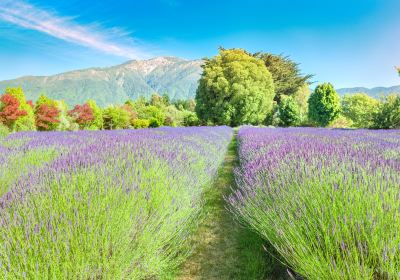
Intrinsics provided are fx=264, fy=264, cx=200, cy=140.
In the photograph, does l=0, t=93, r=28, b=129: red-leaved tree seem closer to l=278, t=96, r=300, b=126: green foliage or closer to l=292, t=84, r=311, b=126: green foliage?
l=278, t=96, r=300, b=126: green foliage

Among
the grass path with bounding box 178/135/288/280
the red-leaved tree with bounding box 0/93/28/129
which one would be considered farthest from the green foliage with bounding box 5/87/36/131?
the grass path with bounding box 178/135/288/280

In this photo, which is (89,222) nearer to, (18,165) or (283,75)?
(18,165)

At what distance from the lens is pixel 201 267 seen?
2666 millimetres

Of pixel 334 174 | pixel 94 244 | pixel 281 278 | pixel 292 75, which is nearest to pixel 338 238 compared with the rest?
pixel 334 174

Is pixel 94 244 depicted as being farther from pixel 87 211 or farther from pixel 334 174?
pixel 334 174

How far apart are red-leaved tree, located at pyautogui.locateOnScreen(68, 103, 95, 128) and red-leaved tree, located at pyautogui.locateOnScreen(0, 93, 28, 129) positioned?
40.4 ft

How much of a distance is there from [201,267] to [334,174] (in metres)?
1.56

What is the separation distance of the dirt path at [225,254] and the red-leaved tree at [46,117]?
21759mm

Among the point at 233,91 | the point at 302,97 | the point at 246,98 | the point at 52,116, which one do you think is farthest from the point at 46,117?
the point at 302,97

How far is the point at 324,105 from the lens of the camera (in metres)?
32.4

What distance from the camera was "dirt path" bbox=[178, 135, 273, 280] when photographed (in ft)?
8.21

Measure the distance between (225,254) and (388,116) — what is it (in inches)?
906

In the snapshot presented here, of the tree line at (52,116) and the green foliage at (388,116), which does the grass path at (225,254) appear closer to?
the tree line at (52,116)

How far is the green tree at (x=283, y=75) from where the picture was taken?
136 feet
